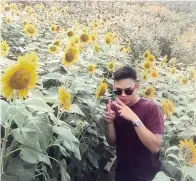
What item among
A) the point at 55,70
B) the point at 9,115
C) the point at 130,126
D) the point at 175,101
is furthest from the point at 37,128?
the point at 175,101

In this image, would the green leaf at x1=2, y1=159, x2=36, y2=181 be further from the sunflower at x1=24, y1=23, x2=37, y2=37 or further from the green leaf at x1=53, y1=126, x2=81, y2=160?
the sunflower at x1=24, y1=23, x2=37, y2=37

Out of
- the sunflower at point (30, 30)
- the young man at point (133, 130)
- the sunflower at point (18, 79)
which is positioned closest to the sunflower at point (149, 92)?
the young man at point (133, 130)

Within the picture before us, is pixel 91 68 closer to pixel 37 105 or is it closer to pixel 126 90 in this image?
pixel 126 90

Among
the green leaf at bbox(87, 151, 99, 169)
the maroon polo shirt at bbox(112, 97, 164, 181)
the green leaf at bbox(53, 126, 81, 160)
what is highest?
the green leaf at bbox(53, 126, 81, 160)

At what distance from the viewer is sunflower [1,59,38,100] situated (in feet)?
3.30

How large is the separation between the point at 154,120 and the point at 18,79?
735mm

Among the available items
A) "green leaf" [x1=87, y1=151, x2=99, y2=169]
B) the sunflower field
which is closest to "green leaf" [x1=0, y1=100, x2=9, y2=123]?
the sunflower field

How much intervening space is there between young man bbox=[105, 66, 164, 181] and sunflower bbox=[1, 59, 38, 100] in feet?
1.83

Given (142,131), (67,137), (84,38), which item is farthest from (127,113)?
(84,38)

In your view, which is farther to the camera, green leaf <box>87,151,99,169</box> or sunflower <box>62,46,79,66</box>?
green leaf <box>87,151,99,169</box>

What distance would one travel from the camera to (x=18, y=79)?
1022 millimetres

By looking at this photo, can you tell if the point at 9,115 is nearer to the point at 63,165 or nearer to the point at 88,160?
the point at 63,165

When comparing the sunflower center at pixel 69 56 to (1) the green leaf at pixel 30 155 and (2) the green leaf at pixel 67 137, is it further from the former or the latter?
(1) the green leaf at pixel 30 155

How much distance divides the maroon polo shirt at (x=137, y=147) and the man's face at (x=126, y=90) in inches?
2.1
